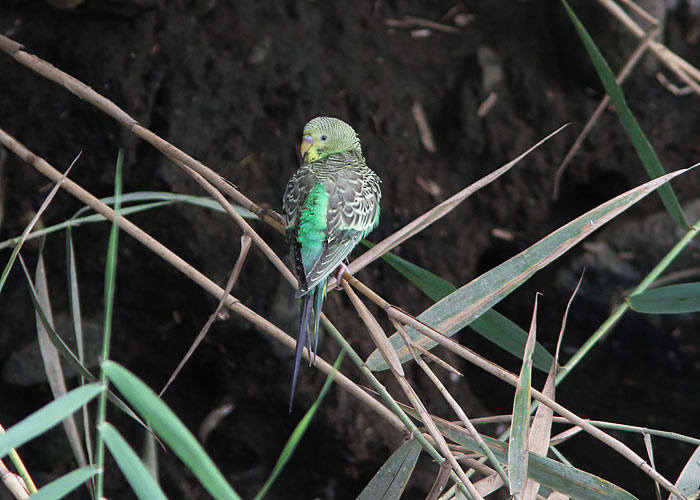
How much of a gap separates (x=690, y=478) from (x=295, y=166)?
2.05 meters

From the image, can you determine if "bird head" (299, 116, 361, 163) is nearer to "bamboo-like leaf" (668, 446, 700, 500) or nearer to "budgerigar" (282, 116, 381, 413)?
"budgerigar" (282, 116, 381, 413)

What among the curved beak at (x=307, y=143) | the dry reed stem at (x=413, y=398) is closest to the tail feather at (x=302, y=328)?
the dry reed stem at (x=413, y=398)

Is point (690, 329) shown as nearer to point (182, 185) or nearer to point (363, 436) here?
point (363, 436)

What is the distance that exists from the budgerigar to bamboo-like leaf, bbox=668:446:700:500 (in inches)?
28.9

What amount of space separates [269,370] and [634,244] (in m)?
1.87

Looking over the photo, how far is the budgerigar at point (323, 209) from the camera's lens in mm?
1539

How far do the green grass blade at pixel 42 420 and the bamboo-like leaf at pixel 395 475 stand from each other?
1.93 feet

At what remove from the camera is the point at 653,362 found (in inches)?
133

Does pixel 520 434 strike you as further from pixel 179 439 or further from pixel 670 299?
pixel 179 439

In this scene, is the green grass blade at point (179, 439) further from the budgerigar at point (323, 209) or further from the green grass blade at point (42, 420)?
the budgerigar at point (323, 209)

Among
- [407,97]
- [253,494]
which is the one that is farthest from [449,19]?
[253,494]

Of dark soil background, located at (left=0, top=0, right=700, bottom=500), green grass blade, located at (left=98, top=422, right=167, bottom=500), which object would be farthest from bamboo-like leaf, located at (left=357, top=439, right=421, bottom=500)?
dark soil background, located at (left=0, top=0, right=700, bottom=500)

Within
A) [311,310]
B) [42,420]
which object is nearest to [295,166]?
[311,310]

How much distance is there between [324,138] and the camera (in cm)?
198
